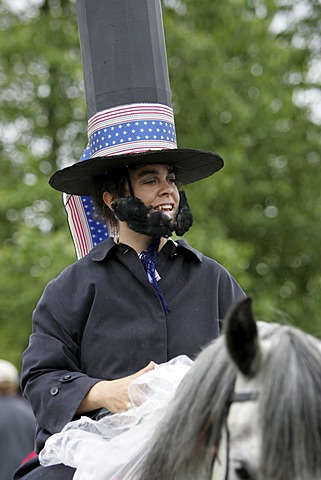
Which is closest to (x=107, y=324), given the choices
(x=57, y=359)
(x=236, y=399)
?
(x=57, y=359)

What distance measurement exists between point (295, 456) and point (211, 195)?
33.9 ft

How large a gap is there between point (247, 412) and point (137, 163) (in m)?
1.89

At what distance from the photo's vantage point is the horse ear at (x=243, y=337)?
2.56 m

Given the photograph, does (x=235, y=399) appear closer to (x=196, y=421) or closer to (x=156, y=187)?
(x=196, y=421)

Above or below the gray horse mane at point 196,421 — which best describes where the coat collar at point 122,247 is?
above

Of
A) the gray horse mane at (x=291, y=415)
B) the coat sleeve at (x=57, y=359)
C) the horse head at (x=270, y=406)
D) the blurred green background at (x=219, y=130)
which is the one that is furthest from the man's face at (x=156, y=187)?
the blurred green background at (x=219, y=130)

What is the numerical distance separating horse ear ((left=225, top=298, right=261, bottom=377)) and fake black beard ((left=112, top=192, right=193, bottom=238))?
1591 mm

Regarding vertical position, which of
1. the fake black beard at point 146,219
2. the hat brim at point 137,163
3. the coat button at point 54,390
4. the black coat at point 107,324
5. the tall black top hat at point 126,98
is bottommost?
the coat button at point 54,390

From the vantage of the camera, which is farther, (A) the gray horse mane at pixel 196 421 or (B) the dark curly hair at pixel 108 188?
(B) the dark curly hair at pixel 108 188

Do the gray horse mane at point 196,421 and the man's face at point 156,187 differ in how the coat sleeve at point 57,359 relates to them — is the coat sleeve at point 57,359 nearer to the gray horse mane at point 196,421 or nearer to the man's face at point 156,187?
the man's face at point 156,187

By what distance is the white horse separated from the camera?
97.8 inches

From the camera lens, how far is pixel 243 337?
8.51ft

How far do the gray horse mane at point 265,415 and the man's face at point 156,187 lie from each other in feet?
4.77

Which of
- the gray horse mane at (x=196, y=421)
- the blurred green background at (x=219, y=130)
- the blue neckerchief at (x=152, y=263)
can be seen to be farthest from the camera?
the blurred green background at (x=219, y=130)
